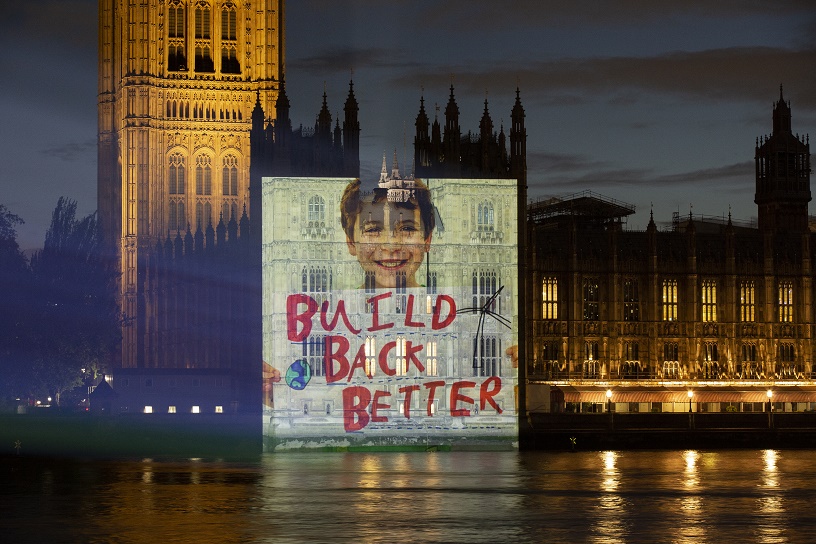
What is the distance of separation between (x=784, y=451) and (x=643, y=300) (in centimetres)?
2532

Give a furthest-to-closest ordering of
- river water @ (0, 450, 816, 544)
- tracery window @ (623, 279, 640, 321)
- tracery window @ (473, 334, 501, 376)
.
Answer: tracery window @ (623, 279, 640, 321), tracery window @ (473, 334, 501, 376), river water @ (0, 450, 816, 544)

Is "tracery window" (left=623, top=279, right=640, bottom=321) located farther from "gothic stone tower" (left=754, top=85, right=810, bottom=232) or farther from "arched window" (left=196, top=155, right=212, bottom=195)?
"arched window" (left=196, top=155, right=212, bottom=195)

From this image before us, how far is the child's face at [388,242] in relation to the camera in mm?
71000

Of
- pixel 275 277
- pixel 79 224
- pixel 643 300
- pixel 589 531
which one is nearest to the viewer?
pixel 589 531

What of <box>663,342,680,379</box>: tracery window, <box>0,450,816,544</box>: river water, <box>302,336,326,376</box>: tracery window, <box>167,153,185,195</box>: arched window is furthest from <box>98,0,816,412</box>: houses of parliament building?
<box>0,450,816,544</box>: river water

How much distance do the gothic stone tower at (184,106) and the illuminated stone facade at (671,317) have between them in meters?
43.8

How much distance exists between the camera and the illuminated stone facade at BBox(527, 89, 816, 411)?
99.6m

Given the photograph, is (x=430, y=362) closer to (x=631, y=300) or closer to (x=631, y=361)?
(x=631, y=361)

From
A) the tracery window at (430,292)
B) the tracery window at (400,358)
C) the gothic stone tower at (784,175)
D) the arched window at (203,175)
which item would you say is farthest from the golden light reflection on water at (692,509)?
the arched window at (203,175)

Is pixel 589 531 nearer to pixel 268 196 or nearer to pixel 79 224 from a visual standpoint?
pixel 268 196

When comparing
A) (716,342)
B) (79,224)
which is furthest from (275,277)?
(716,342)

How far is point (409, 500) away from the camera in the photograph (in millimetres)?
47531

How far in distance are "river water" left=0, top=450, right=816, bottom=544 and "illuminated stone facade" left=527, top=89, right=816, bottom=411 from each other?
30729 mm

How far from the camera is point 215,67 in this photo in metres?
143
